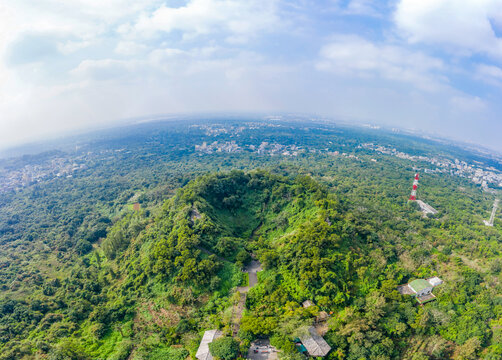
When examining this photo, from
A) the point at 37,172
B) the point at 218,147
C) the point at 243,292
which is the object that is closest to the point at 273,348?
the point at 243,292

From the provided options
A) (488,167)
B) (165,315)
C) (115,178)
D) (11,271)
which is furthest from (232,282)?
(488,167)

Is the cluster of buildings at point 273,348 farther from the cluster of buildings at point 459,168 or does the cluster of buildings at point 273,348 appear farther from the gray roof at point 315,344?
the cluster of buildings at point 459,168

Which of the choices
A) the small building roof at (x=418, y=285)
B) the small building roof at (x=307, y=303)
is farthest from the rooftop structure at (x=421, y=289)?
the small building roof at (x=307, y=303)

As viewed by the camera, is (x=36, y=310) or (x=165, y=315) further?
(x=36, y=310)

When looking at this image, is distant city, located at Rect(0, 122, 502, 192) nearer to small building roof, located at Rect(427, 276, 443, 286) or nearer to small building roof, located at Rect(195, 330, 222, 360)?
small building roof, located at Rect(427, 276, 443, 286)

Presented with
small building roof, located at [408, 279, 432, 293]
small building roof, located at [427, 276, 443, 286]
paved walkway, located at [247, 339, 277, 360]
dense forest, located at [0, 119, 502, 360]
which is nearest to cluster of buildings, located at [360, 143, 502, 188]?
dense forest, located at [0, 119, 502, 360]

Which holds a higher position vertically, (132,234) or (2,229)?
(132,234)

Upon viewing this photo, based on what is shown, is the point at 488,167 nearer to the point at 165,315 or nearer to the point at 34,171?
the point at 165,315
